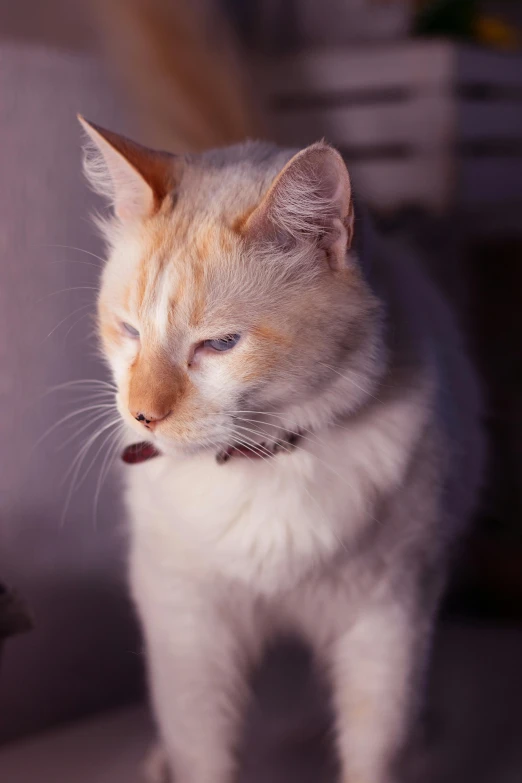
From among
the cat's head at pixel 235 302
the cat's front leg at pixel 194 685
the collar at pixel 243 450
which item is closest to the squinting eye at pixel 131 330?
the cat's head at pixel 235 302

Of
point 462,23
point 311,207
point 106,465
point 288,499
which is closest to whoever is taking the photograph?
point 311,207

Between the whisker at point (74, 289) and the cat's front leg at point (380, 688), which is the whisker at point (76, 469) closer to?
the whisker at point (74, 289)

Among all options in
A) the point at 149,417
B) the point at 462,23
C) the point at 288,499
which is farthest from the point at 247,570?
the point at 462,23

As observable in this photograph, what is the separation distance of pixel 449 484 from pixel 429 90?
508 millimetres

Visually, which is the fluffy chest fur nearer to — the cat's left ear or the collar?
the collar

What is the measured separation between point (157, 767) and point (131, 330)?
17.2 inches

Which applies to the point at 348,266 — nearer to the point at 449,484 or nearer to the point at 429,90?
the point at 449,484

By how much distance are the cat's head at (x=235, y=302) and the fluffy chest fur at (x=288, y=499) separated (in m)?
0.05

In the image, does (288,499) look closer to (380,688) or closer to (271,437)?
(271,437)

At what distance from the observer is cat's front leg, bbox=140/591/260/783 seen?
0.80 metres

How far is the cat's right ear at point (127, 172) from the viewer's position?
2.27 ft

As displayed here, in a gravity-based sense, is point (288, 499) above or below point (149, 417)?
below

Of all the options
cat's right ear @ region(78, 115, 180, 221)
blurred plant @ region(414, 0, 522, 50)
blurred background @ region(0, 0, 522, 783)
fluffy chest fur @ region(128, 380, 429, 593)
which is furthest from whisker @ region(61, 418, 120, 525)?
blurred plant @ region(414, 0, 522, 50)

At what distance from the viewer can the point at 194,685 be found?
814mm
